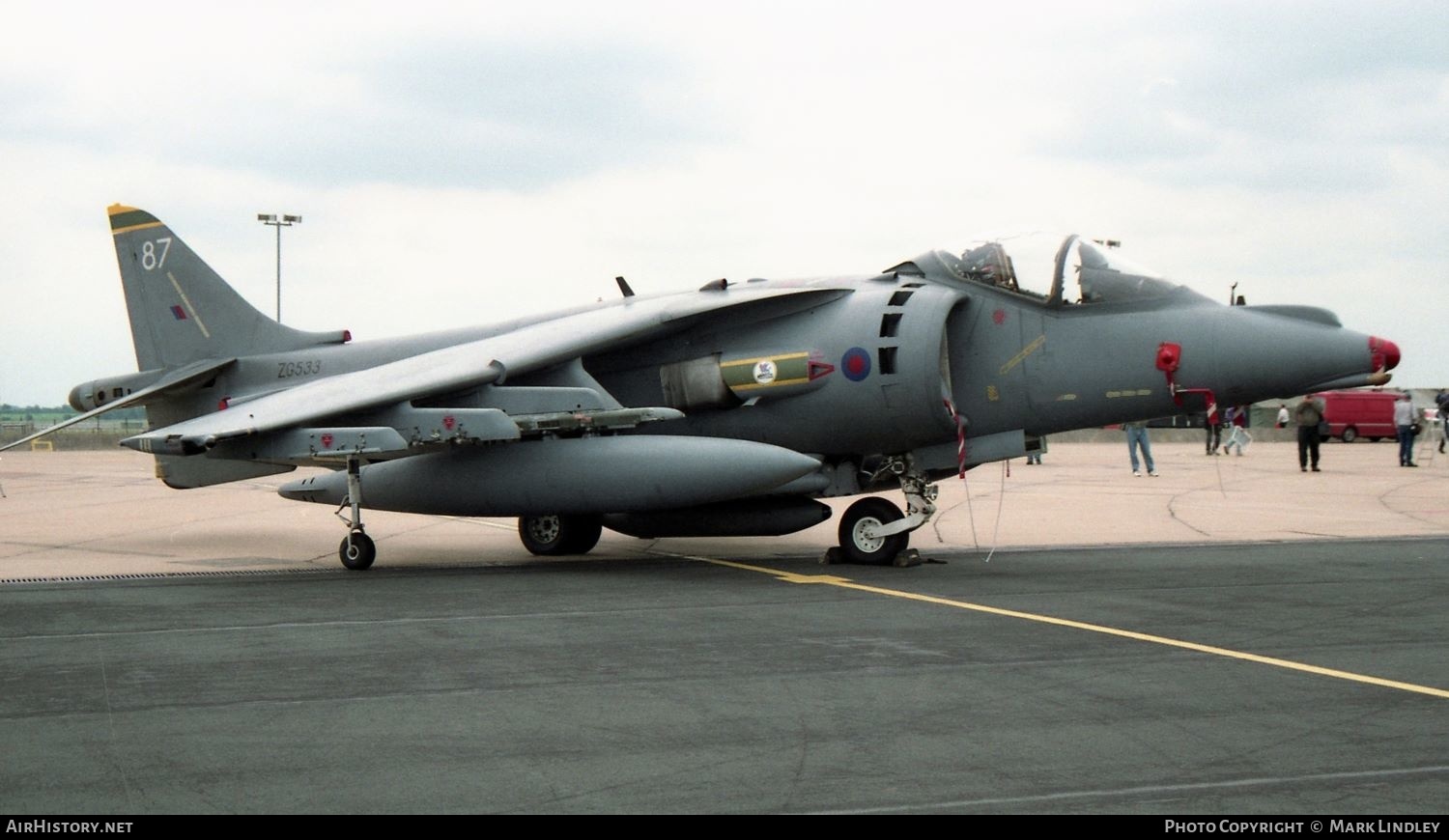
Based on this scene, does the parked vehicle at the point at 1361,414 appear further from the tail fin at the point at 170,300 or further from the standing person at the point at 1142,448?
the tail fin at the point at 170,300

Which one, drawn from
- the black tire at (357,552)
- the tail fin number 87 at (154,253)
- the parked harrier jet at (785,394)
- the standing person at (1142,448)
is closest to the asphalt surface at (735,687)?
the black tire at (357,552)

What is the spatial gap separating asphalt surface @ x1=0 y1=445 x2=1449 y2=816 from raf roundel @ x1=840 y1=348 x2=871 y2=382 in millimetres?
1771

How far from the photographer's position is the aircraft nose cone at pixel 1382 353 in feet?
37.2

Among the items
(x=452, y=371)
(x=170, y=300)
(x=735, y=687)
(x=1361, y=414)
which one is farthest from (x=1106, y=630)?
(x=1361, y=414)

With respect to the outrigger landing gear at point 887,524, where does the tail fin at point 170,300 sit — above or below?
above

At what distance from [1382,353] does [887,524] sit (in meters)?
4.40

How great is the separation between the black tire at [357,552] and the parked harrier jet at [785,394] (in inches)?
0.6

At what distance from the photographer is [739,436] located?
12.9 m

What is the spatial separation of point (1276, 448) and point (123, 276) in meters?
38.9

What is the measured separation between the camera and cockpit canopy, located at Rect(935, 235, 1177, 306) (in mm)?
12023

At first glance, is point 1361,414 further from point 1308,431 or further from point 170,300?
point 170,300

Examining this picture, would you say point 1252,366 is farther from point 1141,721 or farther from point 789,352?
point 1141,721

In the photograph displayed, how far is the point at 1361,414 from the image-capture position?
4841 centimetres

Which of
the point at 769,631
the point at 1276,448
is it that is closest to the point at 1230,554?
the point at 769,631
